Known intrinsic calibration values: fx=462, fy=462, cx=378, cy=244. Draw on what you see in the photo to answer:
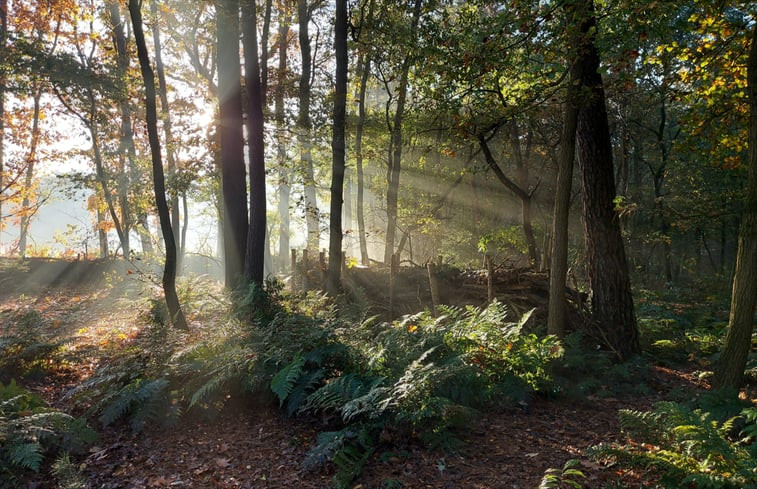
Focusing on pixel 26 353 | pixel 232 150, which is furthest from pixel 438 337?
pixel 232 150

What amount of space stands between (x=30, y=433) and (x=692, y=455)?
5907mm

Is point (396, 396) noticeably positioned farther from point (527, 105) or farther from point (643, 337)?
point (643, 337)

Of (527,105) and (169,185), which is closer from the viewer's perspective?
(527,105)

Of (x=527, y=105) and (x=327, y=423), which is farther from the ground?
(x=527, y=105)

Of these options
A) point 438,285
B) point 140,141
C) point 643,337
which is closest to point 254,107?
point 438,285

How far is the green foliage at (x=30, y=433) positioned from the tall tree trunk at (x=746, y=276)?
23.4 ft

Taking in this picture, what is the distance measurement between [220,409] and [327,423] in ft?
4.90

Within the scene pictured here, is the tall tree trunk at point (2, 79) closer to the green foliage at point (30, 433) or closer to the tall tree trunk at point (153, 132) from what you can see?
the tall tree trunk at point (153, 132)

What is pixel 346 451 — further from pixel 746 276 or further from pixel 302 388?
pixel 746 276

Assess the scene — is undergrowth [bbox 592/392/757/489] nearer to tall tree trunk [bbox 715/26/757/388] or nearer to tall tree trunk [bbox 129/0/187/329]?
tall tree trunk [bbox 715/26/757/388]

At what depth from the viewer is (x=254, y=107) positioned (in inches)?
444

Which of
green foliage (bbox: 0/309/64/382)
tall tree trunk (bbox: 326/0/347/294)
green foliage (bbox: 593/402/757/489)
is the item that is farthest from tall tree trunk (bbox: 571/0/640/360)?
green foliage (bbox: 0/309/64/382)

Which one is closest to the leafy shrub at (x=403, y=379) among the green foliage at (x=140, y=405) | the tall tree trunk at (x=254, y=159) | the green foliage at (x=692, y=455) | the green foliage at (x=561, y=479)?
the green foliage at (x=561, y=479)

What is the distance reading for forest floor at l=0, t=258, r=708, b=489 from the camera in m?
4.06
